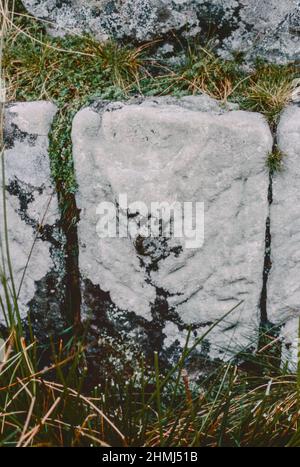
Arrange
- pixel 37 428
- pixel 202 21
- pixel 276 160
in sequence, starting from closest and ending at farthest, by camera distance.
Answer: pixel 37 428, pixel 276 160, pixel 202 21

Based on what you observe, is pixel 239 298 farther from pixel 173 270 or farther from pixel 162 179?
pixel 162 179

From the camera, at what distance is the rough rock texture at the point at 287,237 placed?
152 centimetres

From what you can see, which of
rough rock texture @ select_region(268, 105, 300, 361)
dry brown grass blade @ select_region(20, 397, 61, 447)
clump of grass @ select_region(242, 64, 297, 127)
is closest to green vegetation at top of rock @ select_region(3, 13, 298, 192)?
clump of grass @ select_region(242, 64, 297, 127)

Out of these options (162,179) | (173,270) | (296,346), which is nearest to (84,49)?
(162,179)

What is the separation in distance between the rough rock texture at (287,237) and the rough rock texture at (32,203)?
0.60m

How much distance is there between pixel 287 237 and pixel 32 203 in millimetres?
698

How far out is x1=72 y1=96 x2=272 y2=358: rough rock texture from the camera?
4.99ft

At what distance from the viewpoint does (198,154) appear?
152 centimetres

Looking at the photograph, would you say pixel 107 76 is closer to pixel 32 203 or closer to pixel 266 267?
pixel 32 203

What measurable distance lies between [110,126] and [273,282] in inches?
23.8

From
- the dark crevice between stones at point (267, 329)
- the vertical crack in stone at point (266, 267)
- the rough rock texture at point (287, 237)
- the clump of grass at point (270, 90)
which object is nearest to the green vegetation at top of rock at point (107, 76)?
the clump of grass at point (270, 90)

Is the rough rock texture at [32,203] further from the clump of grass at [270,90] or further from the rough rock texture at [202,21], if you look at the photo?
the clump of grass at [270,90]

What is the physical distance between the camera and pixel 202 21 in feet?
5.33

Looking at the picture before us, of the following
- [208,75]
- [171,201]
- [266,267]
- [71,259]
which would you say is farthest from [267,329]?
[208,75]
